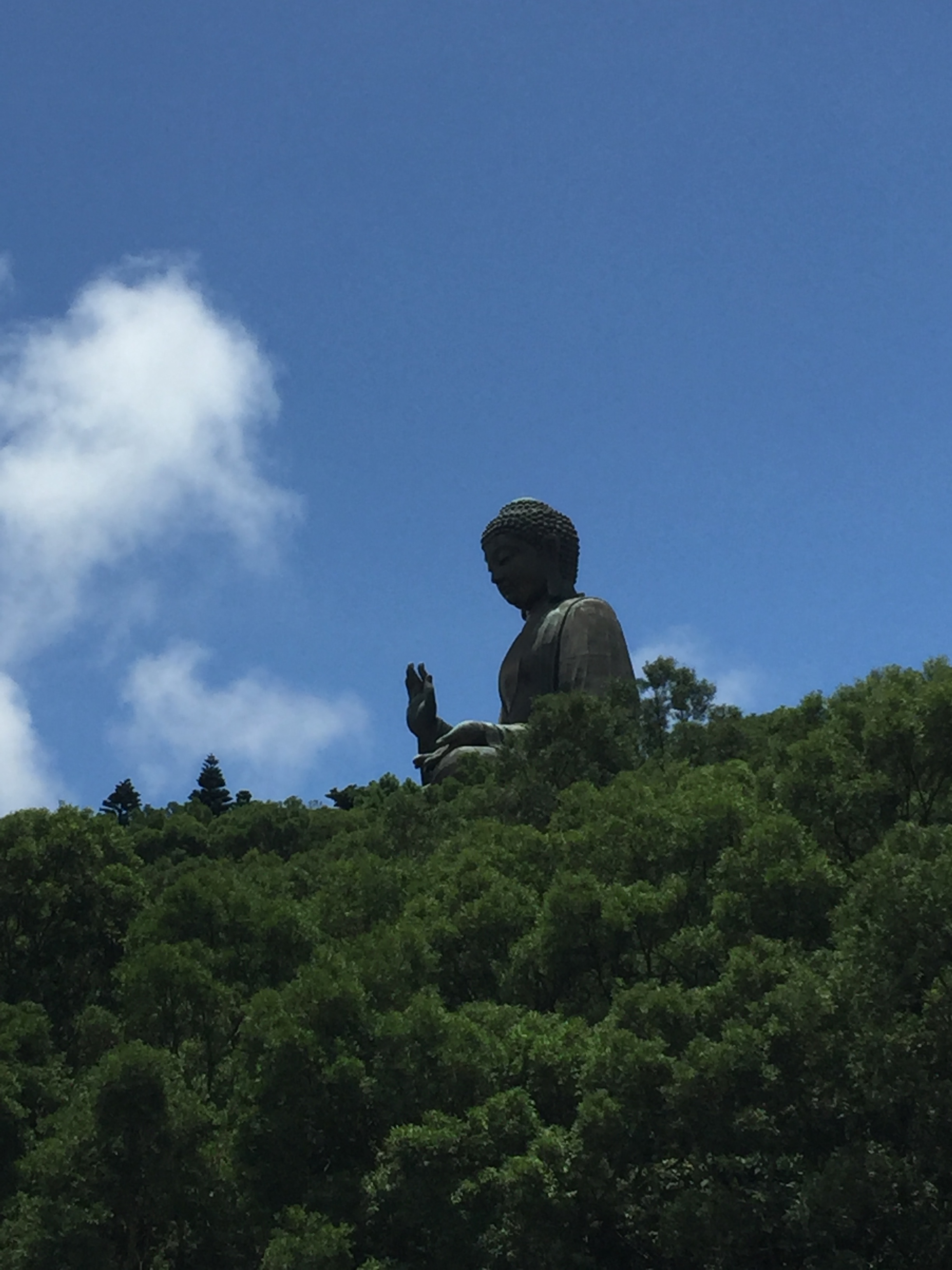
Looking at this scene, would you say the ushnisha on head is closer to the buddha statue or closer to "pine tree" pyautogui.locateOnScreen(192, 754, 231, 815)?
the buddha statue

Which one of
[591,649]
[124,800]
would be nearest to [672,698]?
[591,649]

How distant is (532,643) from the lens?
30.5 meters

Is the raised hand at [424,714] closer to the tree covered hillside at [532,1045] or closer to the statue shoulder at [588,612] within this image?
the statue shoulder at [588,612]

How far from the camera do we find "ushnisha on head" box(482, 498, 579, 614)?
3123cm

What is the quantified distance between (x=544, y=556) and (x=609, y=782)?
10.1 metres

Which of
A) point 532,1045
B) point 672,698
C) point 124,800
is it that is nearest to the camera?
point 532,1045

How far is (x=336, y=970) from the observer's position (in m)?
13.1

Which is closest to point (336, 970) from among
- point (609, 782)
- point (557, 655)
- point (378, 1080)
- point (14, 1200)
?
point (378, 1080)

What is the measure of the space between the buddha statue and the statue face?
2 centimetres

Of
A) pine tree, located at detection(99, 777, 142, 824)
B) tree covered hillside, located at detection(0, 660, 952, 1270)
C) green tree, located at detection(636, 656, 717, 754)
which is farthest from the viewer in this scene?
pine tree, located at detection(99, 777, 142, 824)

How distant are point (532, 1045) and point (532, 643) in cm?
1811

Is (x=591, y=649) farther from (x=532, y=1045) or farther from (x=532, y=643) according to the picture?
(x=532, y=1045)

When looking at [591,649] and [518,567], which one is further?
[518,567]

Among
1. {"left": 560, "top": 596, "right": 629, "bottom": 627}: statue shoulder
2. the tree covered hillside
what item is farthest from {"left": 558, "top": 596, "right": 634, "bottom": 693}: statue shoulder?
the tree covered hillside
